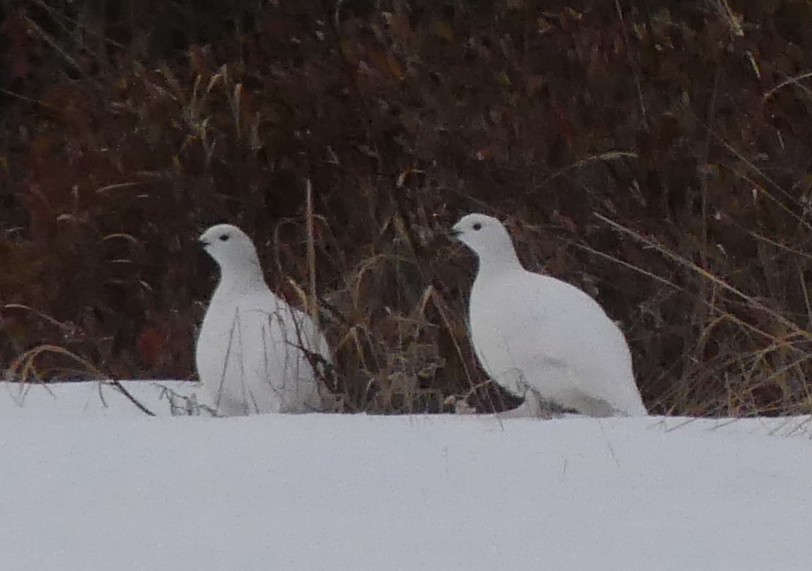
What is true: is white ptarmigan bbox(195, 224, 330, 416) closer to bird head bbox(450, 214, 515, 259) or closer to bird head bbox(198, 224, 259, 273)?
bird head bbox(198, 224, 259, 273)

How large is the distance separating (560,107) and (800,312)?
100cm

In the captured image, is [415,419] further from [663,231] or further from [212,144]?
[212,144]

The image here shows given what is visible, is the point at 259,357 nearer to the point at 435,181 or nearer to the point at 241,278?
the point at 241,278

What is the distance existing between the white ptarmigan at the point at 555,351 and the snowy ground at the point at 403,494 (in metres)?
0.41

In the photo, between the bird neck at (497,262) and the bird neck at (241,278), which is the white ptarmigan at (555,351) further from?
the bird neck at (241,278)

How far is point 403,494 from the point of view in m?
2.66

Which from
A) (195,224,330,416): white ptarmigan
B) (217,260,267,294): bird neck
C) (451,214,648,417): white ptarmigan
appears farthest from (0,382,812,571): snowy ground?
(217,260,267,294): bird neck

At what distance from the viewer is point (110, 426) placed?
3.20 meters

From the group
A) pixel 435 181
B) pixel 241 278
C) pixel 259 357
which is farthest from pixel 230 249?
pixel 435 181

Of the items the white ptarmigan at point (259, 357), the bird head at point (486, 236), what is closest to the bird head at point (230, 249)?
the white ptarmigan at point (259, 357)

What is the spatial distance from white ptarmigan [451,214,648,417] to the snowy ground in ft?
1.36

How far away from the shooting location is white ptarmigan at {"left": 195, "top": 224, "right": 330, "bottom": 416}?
12.9ft

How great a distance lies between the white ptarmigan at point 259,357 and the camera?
3.93 meters

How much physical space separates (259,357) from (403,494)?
4.34ft
